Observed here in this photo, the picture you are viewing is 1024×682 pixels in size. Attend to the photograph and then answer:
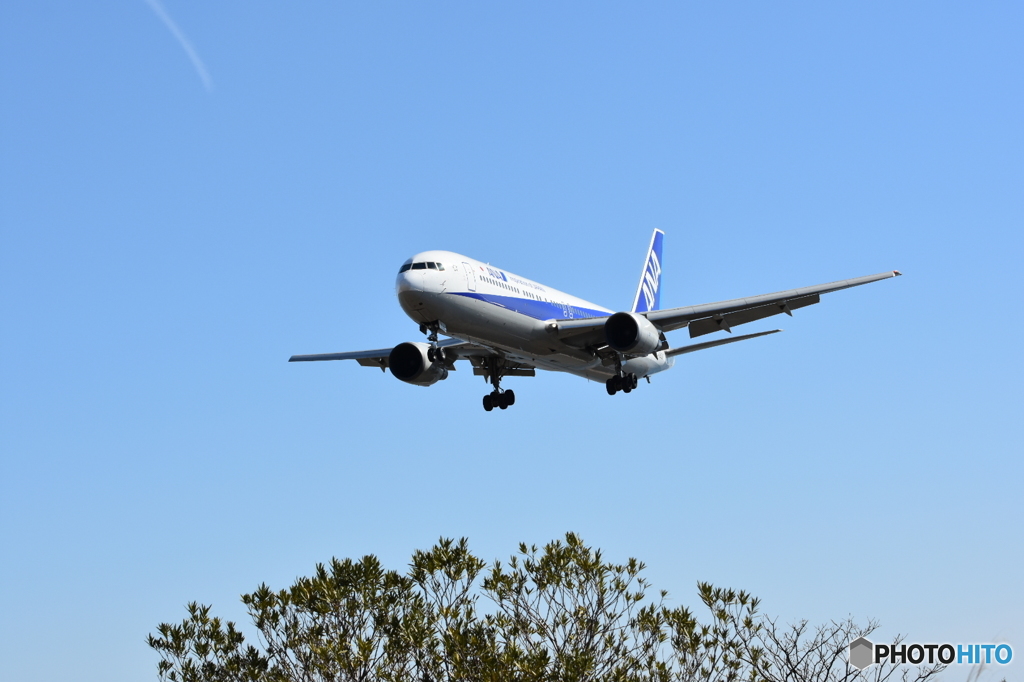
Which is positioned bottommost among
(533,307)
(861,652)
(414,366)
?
(861,652)

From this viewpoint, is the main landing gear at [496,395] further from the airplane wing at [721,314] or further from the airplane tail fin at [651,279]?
the airplane tail fin at [651,279]

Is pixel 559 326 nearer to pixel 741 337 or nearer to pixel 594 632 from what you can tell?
pixel 741 337

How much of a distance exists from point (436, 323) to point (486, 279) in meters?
2.02

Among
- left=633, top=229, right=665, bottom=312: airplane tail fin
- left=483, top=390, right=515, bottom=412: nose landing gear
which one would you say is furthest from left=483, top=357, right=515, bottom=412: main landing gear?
left=633, top=229, right=665, bottom=312: airplane tail fin

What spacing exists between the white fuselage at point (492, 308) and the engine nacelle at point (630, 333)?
1.82 m

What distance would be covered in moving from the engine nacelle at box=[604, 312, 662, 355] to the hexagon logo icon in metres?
12.2

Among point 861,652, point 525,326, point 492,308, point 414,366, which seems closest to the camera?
point 861,652

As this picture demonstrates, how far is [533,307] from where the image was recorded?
32812 mm

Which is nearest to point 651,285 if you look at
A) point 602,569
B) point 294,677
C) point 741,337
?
point 741,337

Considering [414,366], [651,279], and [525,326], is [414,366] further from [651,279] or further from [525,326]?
[651,279]

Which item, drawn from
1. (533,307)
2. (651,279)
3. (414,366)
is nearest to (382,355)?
(414,366)

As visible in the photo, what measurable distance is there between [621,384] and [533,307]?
16.6ft

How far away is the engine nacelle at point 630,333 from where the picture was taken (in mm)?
32281

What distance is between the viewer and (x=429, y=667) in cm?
2038
